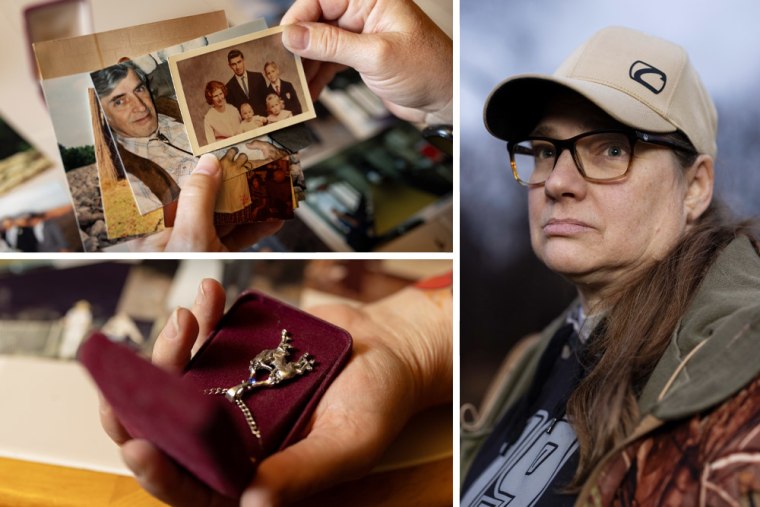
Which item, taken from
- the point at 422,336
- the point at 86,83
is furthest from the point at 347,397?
the point at 86,83

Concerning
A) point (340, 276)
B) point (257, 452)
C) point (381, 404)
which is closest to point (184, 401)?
point (257, 452)

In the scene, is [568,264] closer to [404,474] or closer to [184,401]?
[404,474]

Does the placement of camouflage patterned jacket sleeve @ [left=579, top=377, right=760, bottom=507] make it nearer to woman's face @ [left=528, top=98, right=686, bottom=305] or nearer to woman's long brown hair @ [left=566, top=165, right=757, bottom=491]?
woman's long brown hair @ [left=566, top=165, right=757, bottom=491]

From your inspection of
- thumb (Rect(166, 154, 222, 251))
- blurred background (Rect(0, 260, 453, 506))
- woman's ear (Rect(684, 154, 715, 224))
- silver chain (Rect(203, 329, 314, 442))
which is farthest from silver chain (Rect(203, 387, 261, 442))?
woman's ear (Rect(684, 154, 715, 224))

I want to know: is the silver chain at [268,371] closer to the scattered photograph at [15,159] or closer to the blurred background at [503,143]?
the blurred background at [503,143]

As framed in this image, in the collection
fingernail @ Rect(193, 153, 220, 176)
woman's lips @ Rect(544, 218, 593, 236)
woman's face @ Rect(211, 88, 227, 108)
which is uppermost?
woman's face @ Rect(211, 88, 227, 108)

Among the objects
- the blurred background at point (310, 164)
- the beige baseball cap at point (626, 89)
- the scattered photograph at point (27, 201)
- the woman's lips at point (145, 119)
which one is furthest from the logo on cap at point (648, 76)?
the scattered photograph at point (27, 201)
